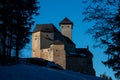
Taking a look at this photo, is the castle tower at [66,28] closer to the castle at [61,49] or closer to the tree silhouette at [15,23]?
the castle at [61,49]

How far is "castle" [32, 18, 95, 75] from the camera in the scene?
421 feet

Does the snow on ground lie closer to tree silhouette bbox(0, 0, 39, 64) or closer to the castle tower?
tree silhouette bbox(0, 0, 39, 64)

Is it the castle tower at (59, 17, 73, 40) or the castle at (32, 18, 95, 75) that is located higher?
the castle tower at (59, 17, 73, 40)

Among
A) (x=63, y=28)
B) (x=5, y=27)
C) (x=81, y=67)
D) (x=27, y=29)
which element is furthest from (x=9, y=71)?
(x=63, y=28)

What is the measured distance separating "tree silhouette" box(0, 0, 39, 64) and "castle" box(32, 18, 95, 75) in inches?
3211

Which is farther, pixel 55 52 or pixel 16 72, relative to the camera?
pixel 55 52

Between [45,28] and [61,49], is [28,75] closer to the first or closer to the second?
[61,49]

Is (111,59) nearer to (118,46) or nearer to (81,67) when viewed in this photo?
(118,46)

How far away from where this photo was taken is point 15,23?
39.4 meters

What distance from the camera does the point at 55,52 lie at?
131375 millimetres

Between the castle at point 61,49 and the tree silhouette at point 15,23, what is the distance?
8156cm

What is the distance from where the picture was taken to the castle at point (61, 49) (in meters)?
128

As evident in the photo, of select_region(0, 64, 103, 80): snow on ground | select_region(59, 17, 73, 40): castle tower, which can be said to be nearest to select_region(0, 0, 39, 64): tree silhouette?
select_region(0, 64, 103, 80): snow on ground

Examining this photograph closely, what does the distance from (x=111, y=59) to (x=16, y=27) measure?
60.8ft
